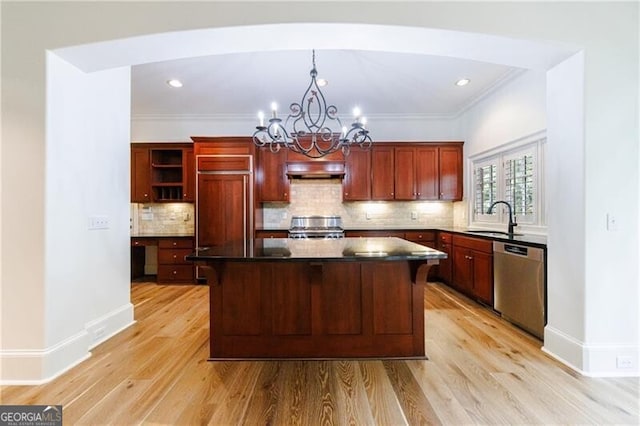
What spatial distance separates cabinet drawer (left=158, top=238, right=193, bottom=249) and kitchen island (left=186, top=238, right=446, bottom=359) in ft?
9.47

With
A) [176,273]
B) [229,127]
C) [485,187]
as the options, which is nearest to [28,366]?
[176,273]

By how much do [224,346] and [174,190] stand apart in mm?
3932

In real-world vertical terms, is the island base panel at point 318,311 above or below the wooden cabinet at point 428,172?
below

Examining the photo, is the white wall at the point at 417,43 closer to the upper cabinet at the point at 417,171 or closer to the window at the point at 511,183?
the window at the point at 511,183

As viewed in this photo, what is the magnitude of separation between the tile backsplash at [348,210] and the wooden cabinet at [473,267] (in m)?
1.19

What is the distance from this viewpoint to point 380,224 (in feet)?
→ 18.6

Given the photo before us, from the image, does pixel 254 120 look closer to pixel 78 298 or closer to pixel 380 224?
pixel 380 224

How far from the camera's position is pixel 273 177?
17.4 ft

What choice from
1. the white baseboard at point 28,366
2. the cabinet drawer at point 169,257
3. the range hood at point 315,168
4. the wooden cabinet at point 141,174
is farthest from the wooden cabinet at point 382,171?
the white baseboard at point 28,366

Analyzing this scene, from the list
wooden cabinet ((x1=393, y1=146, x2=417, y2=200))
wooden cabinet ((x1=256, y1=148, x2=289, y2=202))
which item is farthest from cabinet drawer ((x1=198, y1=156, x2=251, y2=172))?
wooden cabinet ((x1=393, y1=146, x2=417, y2=200))

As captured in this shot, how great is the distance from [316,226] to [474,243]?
96.8 inches

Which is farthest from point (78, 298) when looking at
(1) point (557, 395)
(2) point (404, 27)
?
(1) point (557, 395)

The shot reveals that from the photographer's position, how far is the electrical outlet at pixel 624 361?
2.21 meters

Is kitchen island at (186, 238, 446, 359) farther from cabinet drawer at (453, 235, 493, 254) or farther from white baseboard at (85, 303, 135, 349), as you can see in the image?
cabinet drawer at (453, 235, 493, 254)
